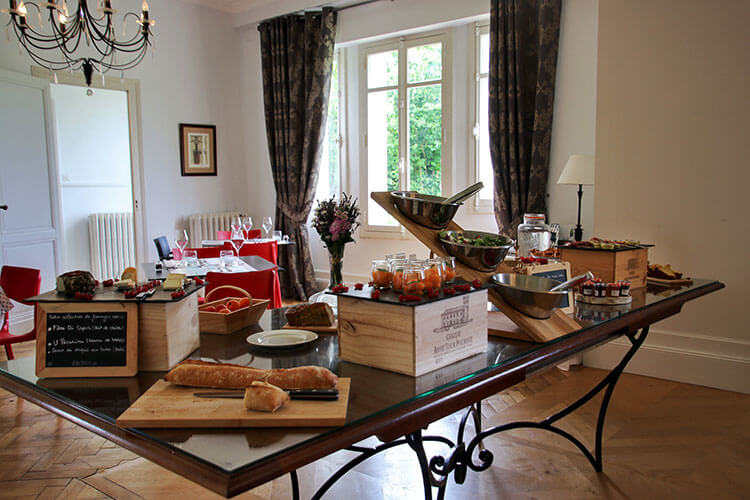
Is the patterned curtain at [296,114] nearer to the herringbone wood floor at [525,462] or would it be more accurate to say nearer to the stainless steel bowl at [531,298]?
the herringbone wood floor at [525,462]

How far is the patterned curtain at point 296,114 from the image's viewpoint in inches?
269

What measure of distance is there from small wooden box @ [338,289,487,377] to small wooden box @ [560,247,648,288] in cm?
105

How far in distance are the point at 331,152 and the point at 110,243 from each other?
302cm

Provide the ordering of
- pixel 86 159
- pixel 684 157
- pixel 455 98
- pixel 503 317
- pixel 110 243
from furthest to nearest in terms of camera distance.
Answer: pixel 86 159, pixel 110 243, pixel 455 98, pixel 684 157, pixel 503 317

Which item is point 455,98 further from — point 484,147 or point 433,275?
point 433,275

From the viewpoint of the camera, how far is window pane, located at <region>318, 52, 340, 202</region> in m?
7.11

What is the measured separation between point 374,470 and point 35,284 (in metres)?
2.63

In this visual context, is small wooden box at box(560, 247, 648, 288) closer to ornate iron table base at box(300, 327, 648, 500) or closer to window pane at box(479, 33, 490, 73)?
ornate iron table base at box(300, 327, 648, 500)

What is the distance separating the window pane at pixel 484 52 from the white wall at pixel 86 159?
457cm

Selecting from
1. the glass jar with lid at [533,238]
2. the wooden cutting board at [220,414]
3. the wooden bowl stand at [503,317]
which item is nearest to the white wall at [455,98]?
the glass jar with lid at [533,238]

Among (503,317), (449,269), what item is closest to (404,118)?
(503,317)

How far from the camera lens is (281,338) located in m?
1.70

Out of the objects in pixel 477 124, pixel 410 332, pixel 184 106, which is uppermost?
pixel 184 106

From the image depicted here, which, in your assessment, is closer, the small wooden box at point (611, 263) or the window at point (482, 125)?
the small wooden box at point (611, 263)
